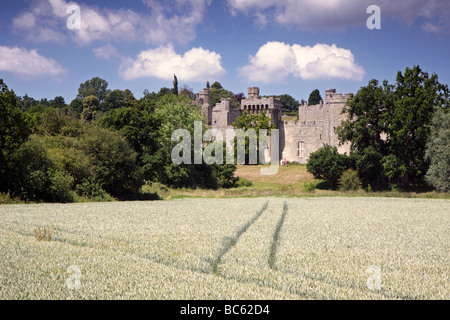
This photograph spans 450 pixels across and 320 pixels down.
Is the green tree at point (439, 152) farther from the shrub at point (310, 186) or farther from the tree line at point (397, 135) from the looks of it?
the shrub at point (310, 186)

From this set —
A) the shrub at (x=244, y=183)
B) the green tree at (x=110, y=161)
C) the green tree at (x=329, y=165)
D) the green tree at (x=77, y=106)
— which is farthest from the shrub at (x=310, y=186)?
the green tree at (x=77, y=106)

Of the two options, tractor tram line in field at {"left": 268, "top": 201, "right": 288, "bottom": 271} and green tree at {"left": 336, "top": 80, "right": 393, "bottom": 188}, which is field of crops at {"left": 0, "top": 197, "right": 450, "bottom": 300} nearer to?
tractor tram line in field at {"left": 268, "top": 201, "right": 288, "bottom": 271}

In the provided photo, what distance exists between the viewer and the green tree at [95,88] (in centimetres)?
13162

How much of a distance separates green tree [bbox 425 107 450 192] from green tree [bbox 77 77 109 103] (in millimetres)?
111862

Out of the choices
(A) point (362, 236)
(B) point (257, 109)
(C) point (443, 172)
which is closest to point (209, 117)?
(B) point (257, 109)

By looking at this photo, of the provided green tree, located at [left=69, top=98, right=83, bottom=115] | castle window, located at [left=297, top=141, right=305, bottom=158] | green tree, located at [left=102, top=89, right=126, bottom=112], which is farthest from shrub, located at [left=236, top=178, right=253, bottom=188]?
green tree, located at [left=69, top=98, right=83, bottom=115]

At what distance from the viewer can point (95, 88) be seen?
436 ft

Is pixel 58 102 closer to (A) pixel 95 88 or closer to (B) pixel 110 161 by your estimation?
(A) pixel 95 88

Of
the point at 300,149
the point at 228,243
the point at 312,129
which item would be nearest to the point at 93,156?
the point at 228,243

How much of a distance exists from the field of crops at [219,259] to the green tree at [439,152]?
2128 cm

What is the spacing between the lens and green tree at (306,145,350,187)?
45.7 m

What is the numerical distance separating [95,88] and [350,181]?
354 ft

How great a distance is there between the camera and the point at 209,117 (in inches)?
3100
